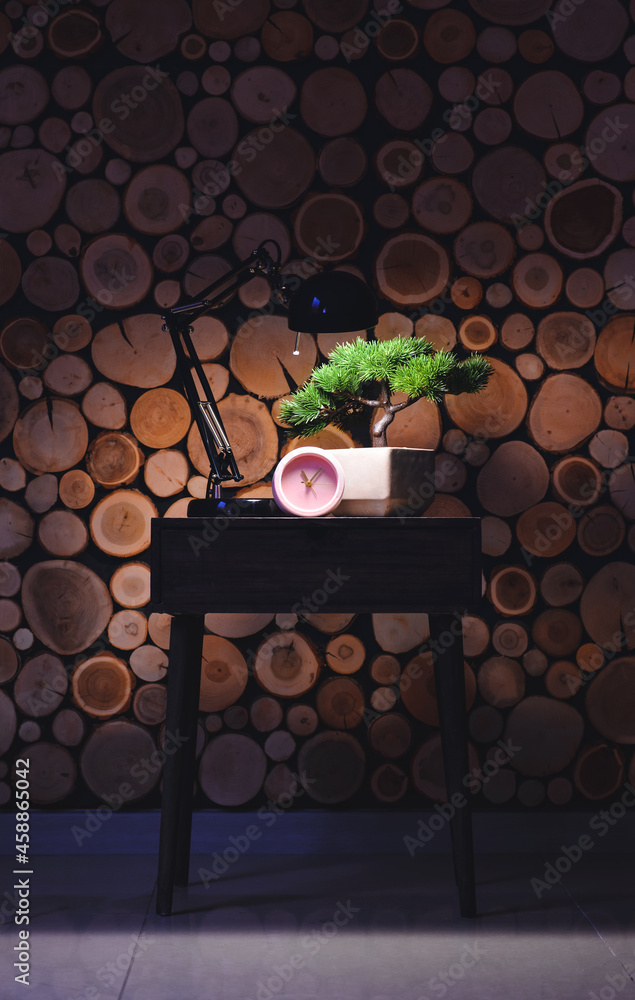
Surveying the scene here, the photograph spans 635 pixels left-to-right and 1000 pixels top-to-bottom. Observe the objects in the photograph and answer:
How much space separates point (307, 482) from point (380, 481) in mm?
149

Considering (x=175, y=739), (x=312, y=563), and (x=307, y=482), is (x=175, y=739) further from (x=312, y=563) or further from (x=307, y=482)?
(x=307, y=482)

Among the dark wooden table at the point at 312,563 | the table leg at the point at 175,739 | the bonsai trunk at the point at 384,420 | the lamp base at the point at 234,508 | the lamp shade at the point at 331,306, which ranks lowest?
the table leg at the point at 175,739

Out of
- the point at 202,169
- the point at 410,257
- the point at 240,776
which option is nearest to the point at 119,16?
the point at 202,169

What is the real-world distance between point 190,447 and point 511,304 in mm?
899

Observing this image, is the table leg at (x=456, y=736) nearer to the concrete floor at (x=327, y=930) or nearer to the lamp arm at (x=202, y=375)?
the concrete floor at (x=327, y=930)

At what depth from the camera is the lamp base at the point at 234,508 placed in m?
1.71

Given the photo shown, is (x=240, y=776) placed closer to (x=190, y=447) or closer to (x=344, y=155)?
(x=190, y=447)

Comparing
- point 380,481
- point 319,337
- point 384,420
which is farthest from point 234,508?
point 319,337

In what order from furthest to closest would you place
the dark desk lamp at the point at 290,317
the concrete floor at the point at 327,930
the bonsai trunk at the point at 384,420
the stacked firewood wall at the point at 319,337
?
the stacked firewood wall at the point at 319,337, the bonsai trunk at the point at 384,420, the dark desk lamp at the point at 290,317, the concrete floor at the point at 327,930

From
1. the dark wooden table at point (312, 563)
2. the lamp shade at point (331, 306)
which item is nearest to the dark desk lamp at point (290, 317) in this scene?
the lamp shade at point (331, 306)

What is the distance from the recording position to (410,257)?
2.13m

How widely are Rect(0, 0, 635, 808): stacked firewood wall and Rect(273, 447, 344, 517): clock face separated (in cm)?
42

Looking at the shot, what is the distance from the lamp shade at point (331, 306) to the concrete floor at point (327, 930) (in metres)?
1.22

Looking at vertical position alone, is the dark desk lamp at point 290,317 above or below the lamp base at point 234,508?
above
